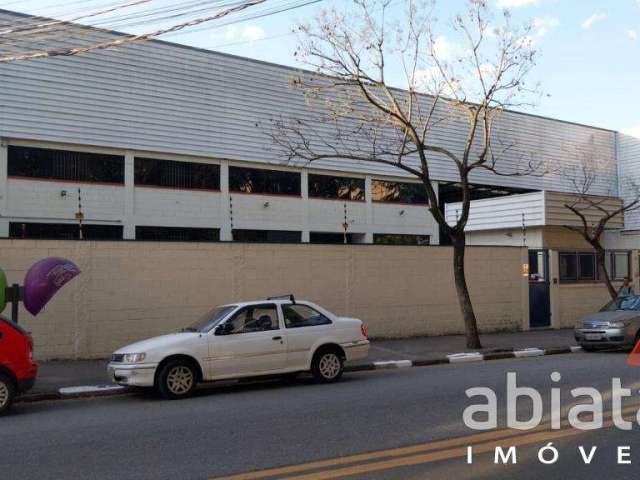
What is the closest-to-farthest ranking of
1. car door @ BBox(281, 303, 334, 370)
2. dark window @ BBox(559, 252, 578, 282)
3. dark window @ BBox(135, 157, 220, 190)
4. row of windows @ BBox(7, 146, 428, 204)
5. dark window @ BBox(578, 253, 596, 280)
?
1. car door @ BBox(281, 303, 334, 370)
2. row of windows @ BBox(7, 146, 428, 204)
3. dark window @ BBox(135, 157, 220, 190)
4. dark window @ BBox(559, 252, 578, 282)
5. dark window @ BBox(578, 253, 596, 280)

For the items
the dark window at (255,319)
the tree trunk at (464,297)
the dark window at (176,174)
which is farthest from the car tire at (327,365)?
the dark window at (176,174)

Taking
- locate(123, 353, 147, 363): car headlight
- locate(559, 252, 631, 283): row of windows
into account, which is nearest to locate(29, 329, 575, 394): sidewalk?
locate(123, 353, 147, 363): car headlight

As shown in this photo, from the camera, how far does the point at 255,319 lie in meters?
11.5

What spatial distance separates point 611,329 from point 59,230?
54.1ft

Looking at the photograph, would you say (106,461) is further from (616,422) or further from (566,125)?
(566,125)

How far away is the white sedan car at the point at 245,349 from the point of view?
10484mm

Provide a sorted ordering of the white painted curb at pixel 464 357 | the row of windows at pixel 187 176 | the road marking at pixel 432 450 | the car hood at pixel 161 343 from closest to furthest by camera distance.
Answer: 1. the road marking at pixel 432 450
2. the car hood at pixel 161 343
3. the white painted curb at pixel 464 357
4. the row of windows at pixel 187 176

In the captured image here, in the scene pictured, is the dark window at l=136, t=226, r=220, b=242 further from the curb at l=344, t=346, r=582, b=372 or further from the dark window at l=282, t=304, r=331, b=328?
the dark window at l=282, t=304, r=331, b=328

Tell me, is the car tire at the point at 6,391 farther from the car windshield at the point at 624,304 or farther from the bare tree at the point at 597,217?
the bare tree at the point at 597,217

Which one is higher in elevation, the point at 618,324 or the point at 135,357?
the point at 135,357

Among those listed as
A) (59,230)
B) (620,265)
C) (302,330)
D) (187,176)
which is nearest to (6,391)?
(302,330)

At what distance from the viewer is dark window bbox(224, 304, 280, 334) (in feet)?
37.2

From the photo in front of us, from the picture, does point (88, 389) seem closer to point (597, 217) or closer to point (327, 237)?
point (327, 237)

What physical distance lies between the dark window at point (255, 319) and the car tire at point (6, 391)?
3.35 metres
